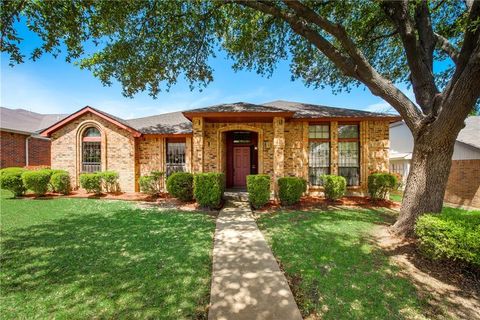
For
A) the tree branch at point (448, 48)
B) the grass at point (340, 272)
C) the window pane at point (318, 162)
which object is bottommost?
the grass at point (340, 272)

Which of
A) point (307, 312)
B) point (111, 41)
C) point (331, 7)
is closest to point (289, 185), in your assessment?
point (307, 312)

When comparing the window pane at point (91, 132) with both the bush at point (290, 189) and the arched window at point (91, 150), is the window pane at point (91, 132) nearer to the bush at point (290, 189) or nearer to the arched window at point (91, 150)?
the arched window at point (91, 150)

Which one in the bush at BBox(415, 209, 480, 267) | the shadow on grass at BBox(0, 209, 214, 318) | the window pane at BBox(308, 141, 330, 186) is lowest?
the shadow on grass at BBox(0, 209, 214, 318)

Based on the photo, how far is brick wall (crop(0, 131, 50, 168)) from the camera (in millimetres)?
14357

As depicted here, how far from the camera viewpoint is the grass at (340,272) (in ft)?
9.66

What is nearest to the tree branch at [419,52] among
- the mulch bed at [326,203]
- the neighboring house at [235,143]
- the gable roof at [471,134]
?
the neighboring house at [235,143]

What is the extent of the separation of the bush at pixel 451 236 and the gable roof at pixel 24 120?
21.7m

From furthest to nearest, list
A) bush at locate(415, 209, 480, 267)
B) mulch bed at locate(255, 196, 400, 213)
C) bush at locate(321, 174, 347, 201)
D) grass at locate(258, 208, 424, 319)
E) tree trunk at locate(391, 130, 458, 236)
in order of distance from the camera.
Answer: bush at locate(321, 174, 347, 201), mulch bed at locate(255, 196, 400, 213), tree trunk at locate(391, 130, 458, 236), bush at locate(415, 209, 480, 267), grass at locate(258, 208, 424, 319)

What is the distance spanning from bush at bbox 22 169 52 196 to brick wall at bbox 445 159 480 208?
20828mm

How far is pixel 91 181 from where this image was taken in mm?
10938

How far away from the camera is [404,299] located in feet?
10.3

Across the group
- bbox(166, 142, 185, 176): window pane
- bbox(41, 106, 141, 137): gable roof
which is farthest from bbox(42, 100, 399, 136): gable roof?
bbox(166, 142, 185, 176): window pane

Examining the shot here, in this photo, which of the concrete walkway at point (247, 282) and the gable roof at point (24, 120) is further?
the gable roof at point (24, 120)

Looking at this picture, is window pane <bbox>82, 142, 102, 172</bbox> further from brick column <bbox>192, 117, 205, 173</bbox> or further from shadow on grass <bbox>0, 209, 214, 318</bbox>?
shadow on grass <bbox>0, 209, 214, 318</bbox>
